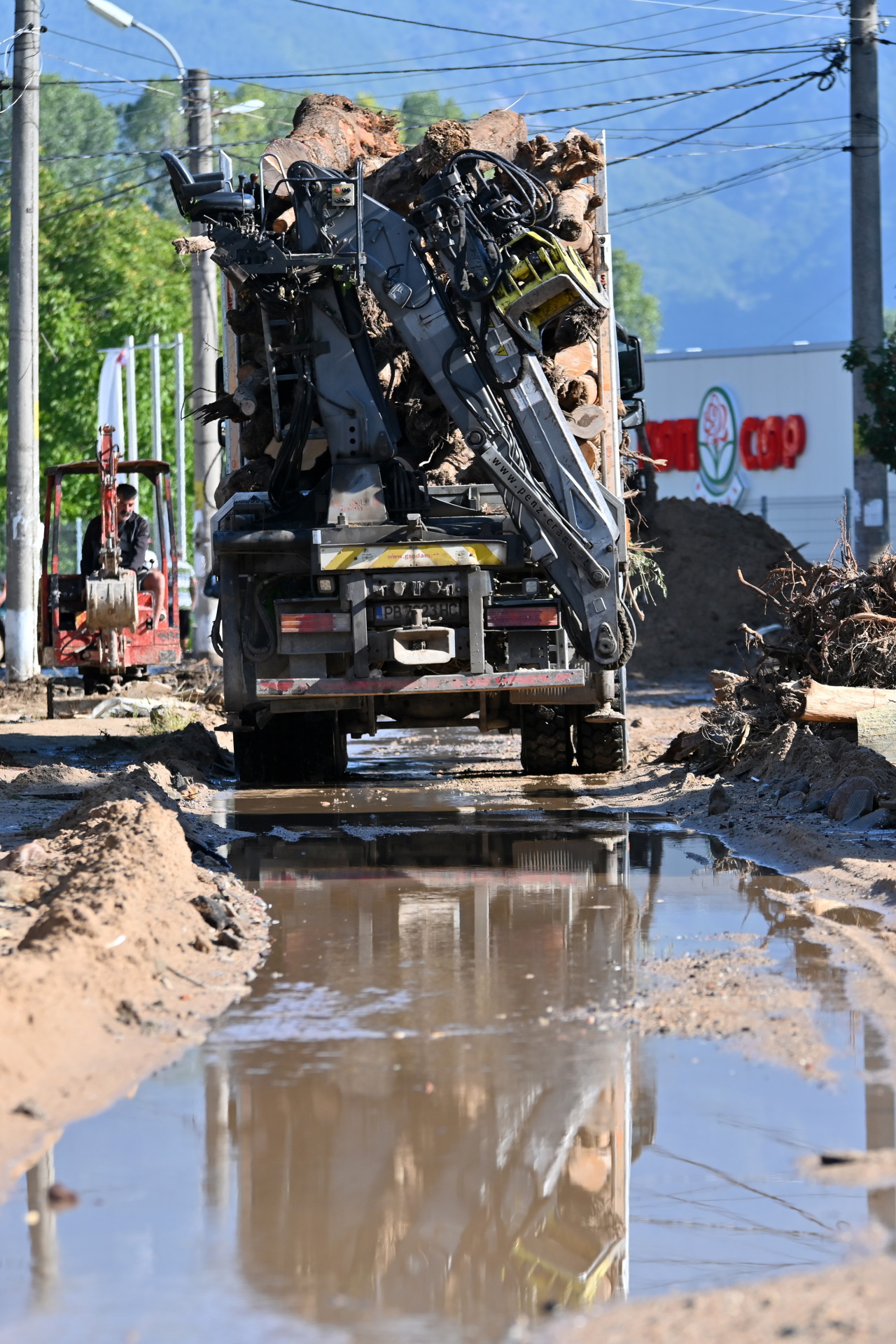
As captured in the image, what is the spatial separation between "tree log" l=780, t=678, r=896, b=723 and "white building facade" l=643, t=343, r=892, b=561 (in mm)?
29566

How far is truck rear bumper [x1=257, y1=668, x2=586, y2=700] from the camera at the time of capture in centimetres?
1030

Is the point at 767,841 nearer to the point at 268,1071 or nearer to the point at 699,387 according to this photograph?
the point at 268,1071

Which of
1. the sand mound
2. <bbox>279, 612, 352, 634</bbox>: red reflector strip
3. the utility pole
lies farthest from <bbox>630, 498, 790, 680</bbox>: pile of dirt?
<bbox>279, 612, 352, 634</bbox>: red reflector strip

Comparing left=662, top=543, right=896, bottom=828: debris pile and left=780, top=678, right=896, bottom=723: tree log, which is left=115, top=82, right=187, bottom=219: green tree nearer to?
left=662, top=543, right=896, bottom=828: debris pile

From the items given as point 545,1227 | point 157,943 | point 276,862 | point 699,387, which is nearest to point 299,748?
point 276,862

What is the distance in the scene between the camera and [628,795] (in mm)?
11242

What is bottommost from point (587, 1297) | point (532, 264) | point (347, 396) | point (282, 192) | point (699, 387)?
point (587, 1297)

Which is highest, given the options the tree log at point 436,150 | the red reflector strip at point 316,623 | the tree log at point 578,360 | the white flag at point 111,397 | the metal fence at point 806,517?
the white flag at point 111,397

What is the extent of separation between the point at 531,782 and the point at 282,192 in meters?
4.44

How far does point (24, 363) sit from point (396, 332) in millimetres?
12063

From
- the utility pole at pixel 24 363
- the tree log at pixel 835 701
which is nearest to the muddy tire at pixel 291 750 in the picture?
the tree log at pixel 835 701

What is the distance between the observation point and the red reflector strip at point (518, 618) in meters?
10.5

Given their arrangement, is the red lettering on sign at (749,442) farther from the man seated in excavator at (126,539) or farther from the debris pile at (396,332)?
the debris pile at (396,332)

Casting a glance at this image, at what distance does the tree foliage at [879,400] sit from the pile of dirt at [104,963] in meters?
14.3
